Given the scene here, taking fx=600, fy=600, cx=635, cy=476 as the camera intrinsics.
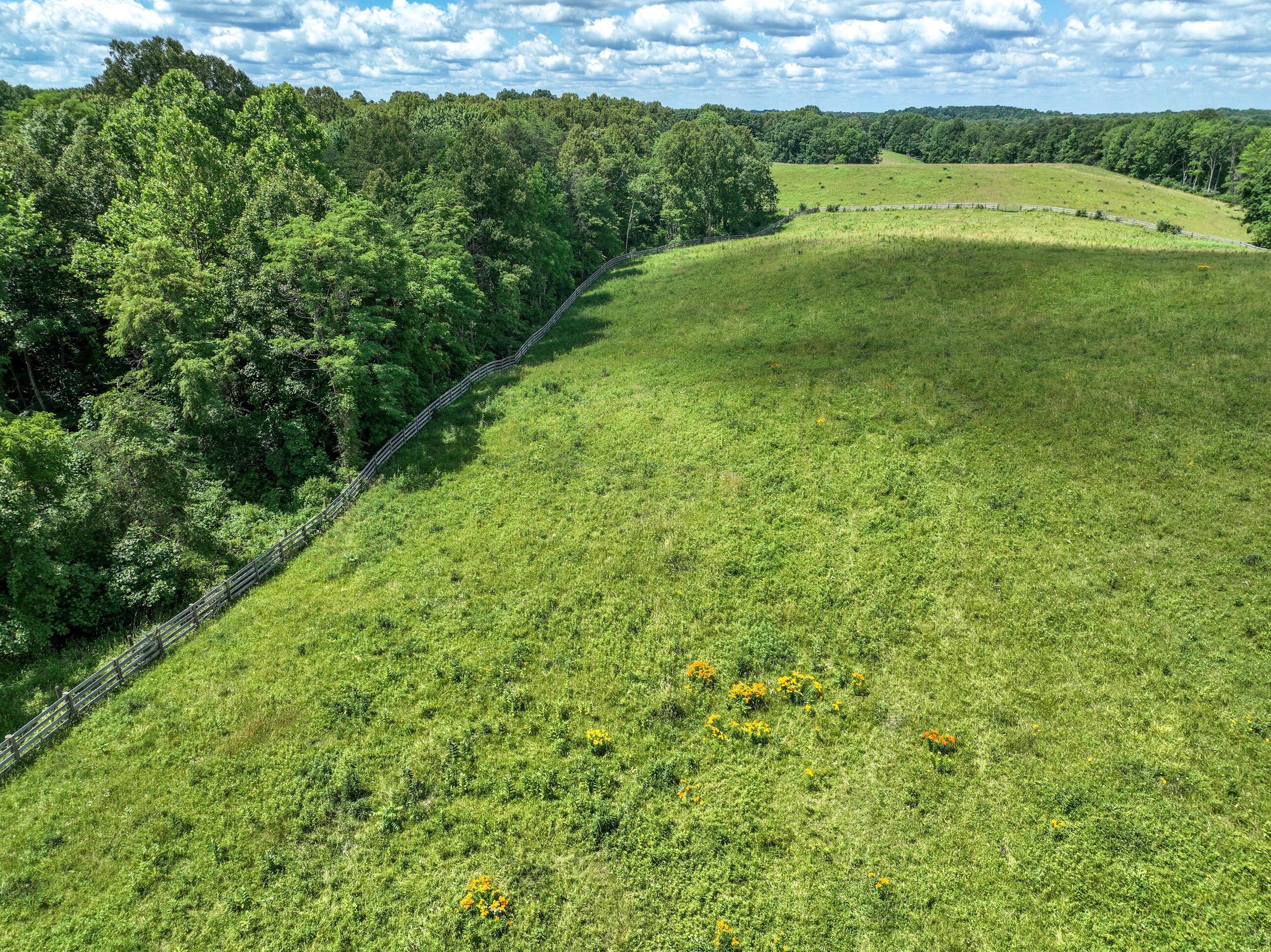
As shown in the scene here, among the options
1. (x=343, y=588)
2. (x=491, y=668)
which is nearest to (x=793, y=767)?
(x=491, y=668)

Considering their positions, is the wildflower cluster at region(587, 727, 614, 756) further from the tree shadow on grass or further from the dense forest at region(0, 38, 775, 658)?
the tree shadow on grass

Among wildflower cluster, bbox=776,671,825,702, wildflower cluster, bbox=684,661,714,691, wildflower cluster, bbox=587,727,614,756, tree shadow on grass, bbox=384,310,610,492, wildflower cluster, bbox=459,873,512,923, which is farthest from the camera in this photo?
tree shadow on grass, bbox=384,310,610,492

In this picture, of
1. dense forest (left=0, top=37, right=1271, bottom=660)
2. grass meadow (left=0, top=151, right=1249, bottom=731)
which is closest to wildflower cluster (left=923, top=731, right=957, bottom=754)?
dense forest (left=0, top=37, right=1271, bottom=660)

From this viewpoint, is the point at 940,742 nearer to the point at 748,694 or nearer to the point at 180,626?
the point at 748,694

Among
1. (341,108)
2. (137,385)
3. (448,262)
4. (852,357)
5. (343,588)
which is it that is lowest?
(343,588)

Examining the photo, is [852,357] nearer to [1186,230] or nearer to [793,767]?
[793,767]
